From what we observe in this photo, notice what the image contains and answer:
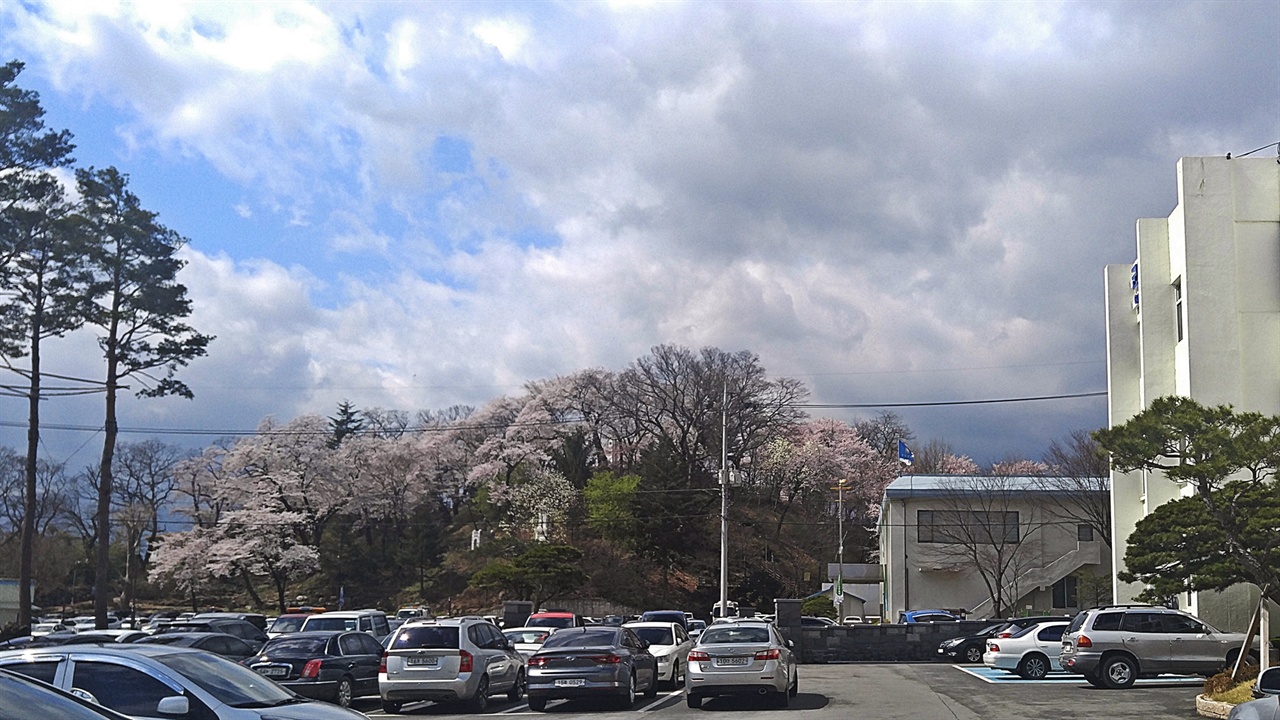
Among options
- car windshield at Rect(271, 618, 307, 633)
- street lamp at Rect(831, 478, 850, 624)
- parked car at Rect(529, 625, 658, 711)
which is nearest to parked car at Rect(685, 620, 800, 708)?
parked car at Rect(529, 625, 658, 711)

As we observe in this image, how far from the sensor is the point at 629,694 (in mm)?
20703

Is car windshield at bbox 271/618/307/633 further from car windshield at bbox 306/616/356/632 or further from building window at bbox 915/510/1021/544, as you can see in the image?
building window at bbox 915/510/1021/544

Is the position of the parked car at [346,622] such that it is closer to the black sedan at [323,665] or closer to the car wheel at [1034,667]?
the black sedan at [323,665]

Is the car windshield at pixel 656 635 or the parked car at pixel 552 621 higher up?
the car windshield at pixel 656 635

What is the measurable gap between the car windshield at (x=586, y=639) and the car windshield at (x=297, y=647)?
3985 mm

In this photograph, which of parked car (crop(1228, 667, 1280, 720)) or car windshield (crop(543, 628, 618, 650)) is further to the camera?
car windshield (crop(543, 628, 618, 650))

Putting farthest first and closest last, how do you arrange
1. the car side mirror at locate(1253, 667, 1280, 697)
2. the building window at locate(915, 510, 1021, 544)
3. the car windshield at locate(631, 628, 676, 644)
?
1. the building window at locate(915, 510, 1021, 544)
2. the car windshield at locate(631, 628, 676, 644)
3. the car side mirror at locate(1253, 667, 1280, 697)

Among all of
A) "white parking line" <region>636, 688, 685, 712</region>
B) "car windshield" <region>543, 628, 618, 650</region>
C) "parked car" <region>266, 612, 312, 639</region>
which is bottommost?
"white parking line" <region>636, 688, 685, 712</region>

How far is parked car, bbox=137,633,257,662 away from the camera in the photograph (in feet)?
74.0

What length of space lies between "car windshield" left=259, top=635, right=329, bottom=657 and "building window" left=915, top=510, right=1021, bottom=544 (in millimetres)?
40814

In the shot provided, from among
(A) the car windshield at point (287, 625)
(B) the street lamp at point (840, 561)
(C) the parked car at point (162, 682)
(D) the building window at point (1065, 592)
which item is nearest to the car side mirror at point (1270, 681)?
(C) the parked car at point (162, 682)

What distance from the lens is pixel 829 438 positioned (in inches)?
2980

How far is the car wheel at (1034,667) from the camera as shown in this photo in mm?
29469

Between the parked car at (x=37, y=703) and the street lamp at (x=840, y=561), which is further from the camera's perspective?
the street lamp at (x=840, y=561)
